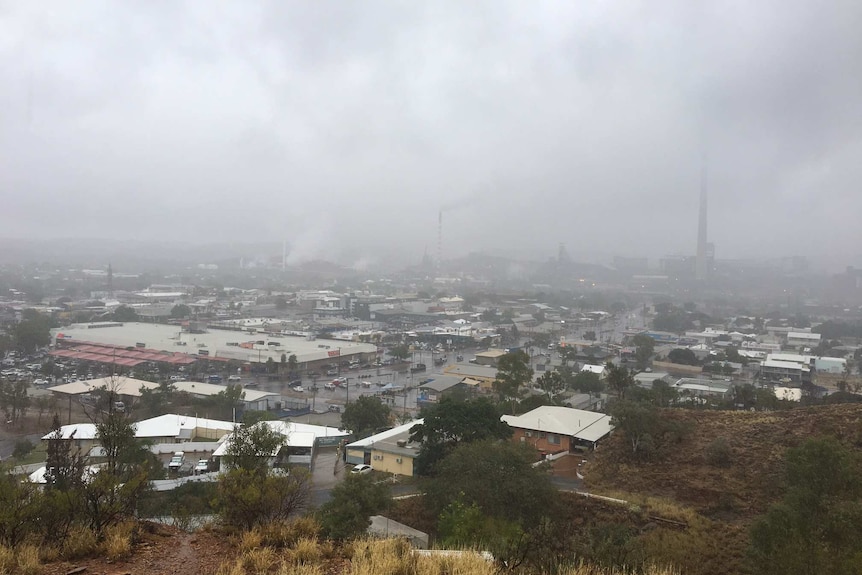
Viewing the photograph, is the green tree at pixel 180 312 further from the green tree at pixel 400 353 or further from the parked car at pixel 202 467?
the parked car at pixel 202 467

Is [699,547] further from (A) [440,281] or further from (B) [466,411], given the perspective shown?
(A) [440,281]

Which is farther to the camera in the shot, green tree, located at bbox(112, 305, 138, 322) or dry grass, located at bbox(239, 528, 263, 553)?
green tree, located at bbox(112, 305, 138, 322)

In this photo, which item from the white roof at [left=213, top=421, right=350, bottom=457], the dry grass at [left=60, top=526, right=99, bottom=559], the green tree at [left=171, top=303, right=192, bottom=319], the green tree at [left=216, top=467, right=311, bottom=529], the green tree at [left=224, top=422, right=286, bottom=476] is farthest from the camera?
the green tree at [left=171, top=303, right=192, bottom=319]

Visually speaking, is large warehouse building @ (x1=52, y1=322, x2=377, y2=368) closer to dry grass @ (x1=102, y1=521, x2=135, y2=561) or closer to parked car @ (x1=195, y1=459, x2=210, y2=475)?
parked car @ (x1=195, y1=459, x2=210, y2=475)

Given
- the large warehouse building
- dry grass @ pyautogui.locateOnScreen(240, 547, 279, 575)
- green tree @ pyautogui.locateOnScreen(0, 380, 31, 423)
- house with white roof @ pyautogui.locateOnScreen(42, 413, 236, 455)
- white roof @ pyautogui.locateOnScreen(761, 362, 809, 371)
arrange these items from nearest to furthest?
dry grass @ pyautogui.locateOnScreen(240, 547, 279, 575)
house with white roof @ pyautogui.locateOnScreen(42, 413, 236, 455)
green tree @ pyautogui.locateOnScreen(0, 380, 31, 423)
white roof @ pyautogui.locateOnScreen(761, 362, 809, 371)
the large warehouse building

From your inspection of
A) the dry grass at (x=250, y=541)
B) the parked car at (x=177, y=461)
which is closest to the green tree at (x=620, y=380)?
the parked car at (x=177, y=461)

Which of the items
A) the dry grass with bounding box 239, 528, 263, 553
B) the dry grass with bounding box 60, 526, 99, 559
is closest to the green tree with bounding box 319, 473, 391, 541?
the dry grass with bounding box 239, 528, 263, 553
